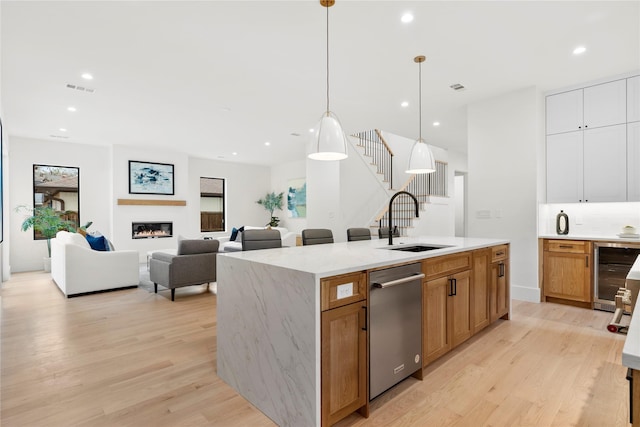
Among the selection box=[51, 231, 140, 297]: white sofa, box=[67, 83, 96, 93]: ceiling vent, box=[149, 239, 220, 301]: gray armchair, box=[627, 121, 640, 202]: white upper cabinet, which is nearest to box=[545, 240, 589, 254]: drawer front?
box=[627, 121, 640, 202]: white upper cabinet

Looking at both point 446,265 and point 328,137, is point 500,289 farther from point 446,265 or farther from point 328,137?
point 328,137

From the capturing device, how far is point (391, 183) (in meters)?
7.99

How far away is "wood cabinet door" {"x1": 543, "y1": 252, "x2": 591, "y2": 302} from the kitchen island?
2866mm

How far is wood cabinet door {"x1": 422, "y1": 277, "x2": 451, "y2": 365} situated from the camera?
2322 mm

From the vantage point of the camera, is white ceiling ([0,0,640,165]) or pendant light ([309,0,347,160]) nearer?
pendant light ([309,0,347,160])

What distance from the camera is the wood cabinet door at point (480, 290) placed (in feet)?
9.45

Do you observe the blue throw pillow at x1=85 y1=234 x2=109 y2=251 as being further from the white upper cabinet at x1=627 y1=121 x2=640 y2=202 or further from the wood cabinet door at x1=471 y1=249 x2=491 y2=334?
the white upper cabinet at x1=627 y1=121 x2=640 y2=202

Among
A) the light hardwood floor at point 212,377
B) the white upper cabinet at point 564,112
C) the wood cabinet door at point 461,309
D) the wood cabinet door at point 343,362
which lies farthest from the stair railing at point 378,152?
the wood cabinet door at point 343,362

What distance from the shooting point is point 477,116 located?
15.7ft

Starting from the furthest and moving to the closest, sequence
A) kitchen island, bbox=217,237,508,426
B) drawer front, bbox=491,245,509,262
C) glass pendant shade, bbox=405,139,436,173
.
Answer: glass pendant shade, bbox=405,139,436,173 → drawer front, bbox=491,245,509,262 → kitchen island, bbox=217,237,508,426

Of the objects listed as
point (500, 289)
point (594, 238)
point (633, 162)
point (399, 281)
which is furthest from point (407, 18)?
point (594, 238)

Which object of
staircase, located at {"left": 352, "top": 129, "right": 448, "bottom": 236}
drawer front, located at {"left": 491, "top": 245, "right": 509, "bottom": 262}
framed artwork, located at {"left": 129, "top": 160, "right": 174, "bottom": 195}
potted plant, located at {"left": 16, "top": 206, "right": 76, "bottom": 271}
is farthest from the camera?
framed artwork, located at {"left": 129, "top": 160, "right": 174, "bottom": 195}

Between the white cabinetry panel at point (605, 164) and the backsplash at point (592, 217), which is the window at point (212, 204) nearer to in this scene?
the backsplash at point (592, 217)

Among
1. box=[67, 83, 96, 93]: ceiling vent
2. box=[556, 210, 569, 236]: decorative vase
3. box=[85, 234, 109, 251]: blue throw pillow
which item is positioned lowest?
box=[85, 234, 109, 251]: blue throw pillow
